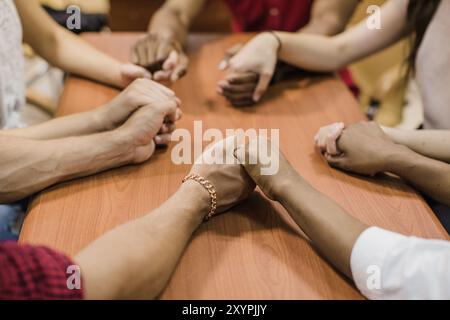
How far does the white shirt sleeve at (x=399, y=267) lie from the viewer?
70cm

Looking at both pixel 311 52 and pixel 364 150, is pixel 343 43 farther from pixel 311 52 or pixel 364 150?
pixel 364 150

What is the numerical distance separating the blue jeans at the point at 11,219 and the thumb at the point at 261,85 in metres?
0.57

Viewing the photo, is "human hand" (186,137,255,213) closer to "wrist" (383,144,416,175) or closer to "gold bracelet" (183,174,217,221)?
"gold bracelet" (183,174,217,221)

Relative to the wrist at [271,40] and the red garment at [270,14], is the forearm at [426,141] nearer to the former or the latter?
the wrist at [271,40]

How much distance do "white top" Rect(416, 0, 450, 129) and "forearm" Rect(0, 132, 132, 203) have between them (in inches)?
30.1

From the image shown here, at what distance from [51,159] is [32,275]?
1.12 feet

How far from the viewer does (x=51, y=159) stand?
2.99 ft

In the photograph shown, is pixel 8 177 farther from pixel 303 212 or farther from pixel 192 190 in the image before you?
pixel 303 212

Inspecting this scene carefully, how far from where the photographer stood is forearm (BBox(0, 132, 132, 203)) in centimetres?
89

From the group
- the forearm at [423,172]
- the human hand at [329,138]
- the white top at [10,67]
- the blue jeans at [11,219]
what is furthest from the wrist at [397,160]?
the white top at [10,67]

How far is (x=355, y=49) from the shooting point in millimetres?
1338

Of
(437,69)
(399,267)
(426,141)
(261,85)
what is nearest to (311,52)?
(261,85)

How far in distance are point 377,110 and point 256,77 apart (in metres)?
1.04
